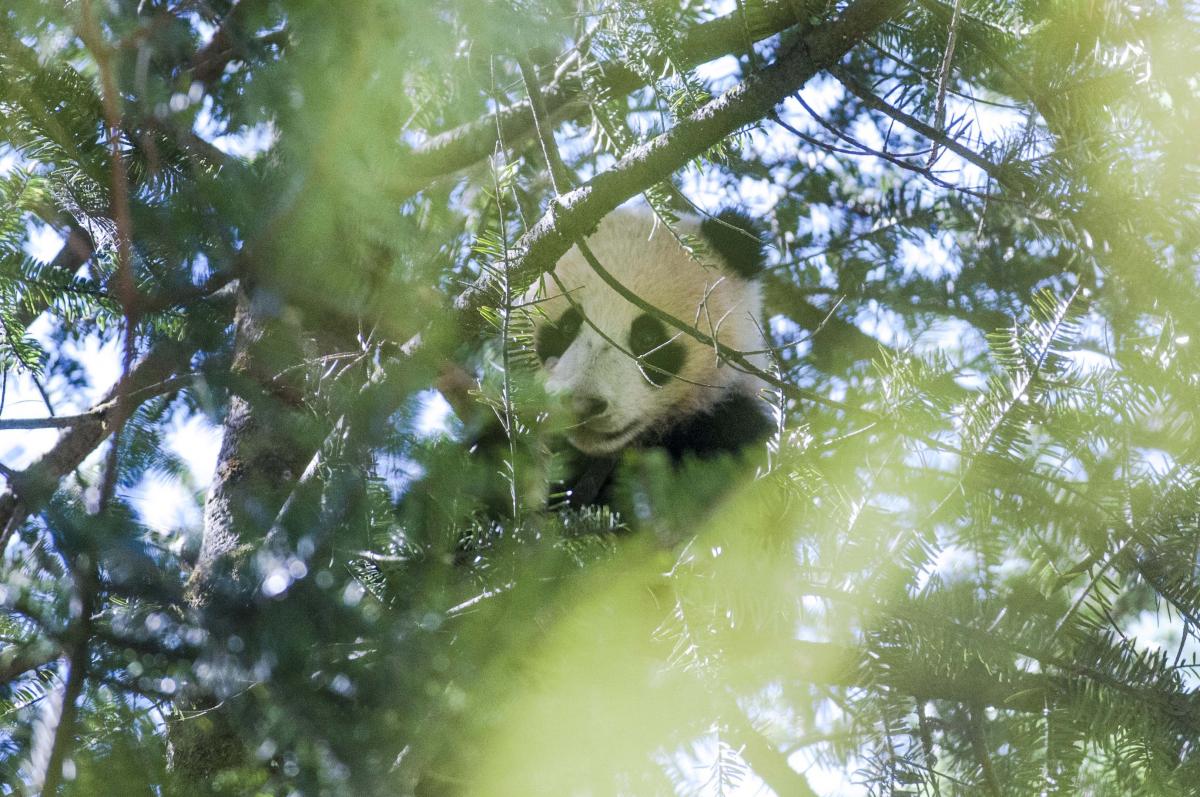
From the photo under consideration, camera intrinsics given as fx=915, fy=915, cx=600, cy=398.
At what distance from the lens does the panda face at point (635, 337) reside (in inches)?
122

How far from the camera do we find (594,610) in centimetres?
176

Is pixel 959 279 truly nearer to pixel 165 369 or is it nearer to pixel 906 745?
pixel 906 745

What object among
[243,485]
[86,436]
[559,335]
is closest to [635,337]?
[559,335]

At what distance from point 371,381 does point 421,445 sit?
23cm

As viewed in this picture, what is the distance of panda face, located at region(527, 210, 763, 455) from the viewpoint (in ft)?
10.2

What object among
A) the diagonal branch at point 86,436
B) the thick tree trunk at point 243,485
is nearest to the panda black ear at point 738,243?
the thick tree trunk at point 243,485

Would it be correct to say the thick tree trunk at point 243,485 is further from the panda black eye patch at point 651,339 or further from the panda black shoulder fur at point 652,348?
the panda black eye patch at point 651,339

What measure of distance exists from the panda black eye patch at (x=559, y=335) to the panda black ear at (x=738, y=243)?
1.83ft

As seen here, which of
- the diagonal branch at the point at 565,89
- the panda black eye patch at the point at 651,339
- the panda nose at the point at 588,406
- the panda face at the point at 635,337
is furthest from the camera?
the panda black eye patch at the point at 651,339

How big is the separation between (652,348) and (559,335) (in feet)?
1.14

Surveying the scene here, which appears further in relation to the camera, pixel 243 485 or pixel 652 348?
pixel 652 348

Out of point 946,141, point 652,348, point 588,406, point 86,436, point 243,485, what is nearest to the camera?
point 946,141

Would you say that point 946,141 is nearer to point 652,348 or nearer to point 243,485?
point 652,348

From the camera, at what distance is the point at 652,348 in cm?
319
